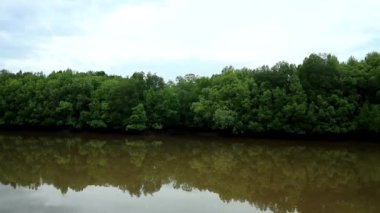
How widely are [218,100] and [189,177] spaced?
21694mm

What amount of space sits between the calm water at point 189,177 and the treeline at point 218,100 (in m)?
3.18

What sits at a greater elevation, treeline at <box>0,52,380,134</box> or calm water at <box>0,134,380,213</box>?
treeline at <box>0,52,380,134</box>

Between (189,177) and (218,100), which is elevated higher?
(218,100)

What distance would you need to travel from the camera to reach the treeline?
39031mm

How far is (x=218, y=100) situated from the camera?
44156 millimetres

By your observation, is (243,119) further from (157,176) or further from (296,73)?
(157,176)

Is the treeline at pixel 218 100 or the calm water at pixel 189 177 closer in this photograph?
the calm water at pixel 189 177

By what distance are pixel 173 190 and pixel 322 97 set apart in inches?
916

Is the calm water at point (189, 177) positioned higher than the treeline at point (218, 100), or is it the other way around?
the treeline at point (218, 100)

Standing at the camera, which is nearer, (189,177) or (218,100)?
(189,177)

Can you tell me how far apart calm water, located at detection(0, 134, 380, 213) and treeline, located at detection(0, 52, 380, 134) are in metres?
3.18

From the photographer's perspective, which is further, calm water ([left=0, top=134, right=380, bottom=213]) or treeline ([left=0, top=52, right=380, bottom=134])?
treeline ([left=0, top=52, right=380, bottom=134])

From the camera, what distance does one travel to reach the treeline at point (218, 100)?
1537 inches

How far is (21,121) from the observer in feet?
161
